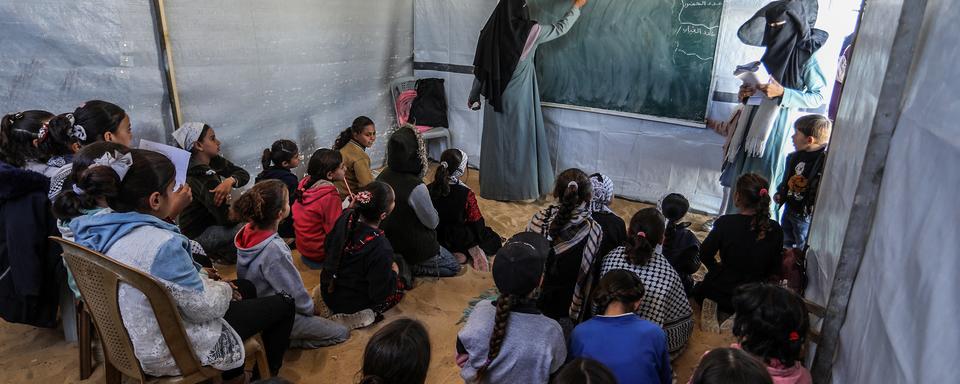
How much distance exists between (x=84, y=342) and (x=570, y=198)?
193 cm

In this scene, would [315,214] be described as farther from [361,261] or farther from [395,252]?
[361,261]

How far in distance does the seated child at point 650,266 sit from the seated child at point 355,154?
77.2 inches

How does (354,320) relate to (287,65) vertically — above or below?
below

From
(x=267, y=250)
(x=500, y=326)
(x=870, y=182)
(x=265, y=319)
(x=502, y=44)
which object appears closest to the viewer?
(x=870, y=182)

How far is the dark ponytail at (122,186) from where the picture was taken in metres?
1.60

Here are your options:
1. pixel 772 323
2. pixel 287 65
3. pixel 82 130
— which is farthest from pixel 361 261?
pixel 287 65

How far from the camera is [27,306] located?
222 cm

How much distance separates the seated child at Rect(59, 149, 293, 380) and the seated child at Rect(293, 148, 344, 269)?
114 centimetres

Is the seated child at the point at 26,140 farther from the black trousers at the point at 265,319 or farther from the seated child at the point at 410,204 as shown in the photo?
the seated child at the point at 410,204

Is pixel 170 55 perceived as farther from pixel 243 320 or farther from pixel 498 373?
pixel 498 373

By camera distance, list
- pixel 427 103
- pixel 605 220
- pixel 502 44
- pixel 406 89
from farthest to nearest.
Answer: pixel 406 89
pixel 427 103
pixel 502 44
pixel 605 220

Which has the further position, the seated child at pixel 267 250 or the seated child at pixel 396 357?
the seated child at pixel 267 250

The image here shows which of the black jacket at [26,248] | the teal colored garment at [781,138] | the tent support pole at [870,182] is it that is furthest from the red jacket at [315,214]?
the teal colored garment at [781,138]

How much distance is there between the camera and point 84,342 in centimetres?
206
